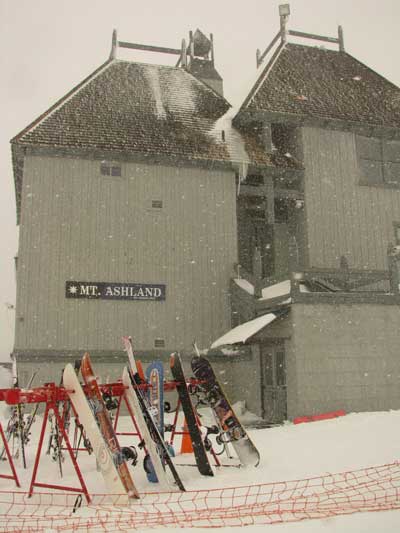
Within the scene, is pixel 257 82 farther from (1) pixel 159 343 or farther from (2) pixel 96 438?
(2) pixel 96 438

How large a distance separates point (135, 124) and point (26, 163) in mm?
3771

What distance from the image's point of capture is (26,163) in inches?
628

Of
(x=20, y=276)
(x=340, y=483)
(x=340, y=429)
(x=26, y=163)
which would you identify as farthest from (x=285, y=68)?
(x=340, y=483)

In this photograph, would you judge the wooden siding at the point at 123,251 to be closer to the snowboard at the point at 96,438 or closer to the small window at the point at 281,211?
the small window at the point at 281,211

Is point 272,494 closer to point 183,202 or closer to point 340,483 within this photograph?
point 340,483

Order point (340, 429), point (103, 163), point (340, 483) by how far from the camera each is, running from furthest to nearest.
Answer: point (103, 163), point (340, 429), point (340, 483)

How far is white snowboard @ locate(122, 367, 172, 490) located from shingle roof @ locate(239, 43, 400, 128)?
1209 cm

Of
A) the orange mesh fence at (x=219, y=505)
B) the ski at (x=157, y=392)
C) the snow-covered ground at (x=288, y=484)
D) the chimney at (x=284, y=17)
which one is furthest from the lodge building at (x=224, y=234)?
the orange mesh fence at (x=219, y=505)

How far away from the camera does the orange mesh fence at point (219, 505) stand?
5.23 m

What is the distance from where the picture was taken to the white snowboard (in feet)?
22.8

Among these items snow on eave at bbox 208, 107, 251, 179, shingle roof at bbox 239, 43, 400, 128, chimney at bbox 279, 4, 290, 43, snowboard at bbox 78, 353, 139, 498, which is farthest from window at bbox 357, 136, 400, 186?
snowboard at bbox 78, 353, 139, 498

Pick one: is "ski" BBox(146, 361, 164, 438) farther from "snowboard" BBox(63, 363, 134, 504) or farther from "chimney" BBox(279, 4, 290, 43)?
"chimney" BBox(279, 4, 290, 43)

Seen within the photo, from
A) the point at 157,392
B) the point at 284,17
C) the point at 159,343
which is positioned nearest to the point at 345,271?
the point at 159,343

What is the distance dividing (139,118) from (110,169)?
238 cm
